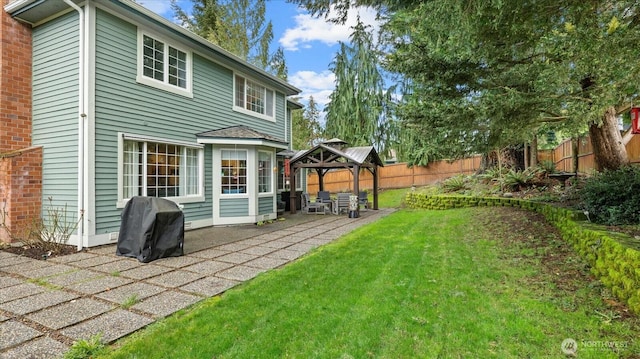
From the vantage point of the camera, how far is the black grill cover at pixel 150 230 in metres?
5.11

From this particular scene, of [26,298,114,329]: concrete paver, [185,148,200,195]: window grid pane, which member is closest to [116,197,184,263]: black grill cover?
[26,298,114,329]: concrete paver

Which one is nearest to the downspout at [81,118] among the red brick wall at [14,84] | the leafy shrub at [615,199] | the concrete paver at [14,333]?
the red brick wall at [14,84]

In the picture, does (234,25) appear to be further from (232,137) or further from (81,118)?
(81,118)

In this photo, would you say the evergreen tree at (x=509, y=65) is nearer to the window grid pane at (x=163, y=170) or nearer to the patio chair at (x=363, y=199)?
the window grid pane at (x=163, y=170)

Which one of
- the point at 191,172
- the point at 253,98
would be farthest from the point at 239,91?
the point at 191,172

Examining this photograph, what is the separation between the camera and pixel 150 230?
5.12 m


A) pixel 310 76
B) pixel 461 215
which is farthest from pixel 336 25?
pixel 310 76

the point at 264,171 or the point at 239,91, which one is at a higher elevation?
the point at 239,91

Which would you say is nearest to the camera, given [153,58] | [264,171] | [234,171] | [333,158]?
[153,58]

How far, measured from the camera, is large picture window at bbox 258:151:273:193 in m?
9.80

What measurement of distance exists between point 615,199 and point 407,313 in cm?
435

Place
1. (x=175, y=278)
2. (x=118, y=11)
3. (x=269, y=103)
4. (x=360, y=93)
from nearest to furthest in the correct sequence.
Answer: (x=175, y=278) < (x=118, y=11) < (x=269, y=103) < (x=360, y=93)

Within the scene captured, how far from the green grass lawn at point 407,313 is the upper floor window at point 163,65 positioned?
570 centimetres

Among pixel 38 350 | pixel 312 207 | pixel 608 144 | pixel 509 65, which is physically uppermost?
pixel 509 65
